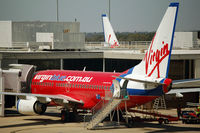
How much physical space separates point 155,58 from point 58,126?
10848 mm

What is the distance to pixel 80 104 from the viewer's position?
45.8 metres

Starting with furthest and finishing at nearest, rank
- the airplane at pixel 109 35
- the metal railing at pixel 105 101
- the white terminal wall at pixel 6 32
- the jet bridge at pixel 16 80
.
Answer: the airplane at pixel 109 35 < the white terminal wall at pixel 6 32 < the jet bridge at pixel 16 80 < the metal railing at pixel 105 101

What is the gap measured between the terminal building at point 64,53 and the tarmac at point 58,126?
12577 mm

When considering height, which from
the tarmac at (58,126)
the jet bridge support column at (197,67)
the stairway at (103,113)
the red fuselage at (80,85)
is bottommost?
the tarmac at (58,126)

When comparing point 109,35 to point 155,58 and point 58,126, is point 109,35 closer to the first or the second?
point 58,126

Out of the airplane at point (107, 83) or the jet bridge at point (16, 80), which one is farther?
the jet bridge at point (16, 80)

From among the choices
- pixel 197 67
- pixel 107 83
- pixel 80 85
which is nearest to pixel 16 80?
pixel 80 85

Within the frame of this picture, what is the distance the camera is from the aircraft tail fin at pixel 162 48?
125ft

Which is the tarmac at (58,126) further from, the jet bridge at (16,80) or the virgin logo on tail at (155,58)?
the virgin logo on tail at (155,58)

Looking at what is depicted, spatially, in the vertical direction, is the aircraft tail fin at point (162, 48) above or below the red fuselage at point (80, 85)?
above

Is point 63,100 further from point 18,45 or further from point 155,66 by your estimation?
point 18,45

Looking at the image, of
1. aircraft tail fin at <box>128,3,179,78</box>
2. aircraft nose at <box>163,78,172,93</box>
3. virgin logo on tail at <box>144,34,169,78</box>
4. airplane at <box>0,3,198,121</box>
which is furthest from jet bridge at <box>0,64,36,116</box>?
aircraft nose at <box>163,78,172,93</box>

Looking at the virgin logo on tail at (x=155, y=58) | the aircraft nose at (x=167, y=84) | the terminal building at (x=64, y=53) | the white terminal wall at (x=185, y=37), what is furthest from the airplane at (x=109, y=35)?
the aircraft nose at (x=167, y=84)

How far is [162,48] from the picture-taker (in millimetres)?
38656
